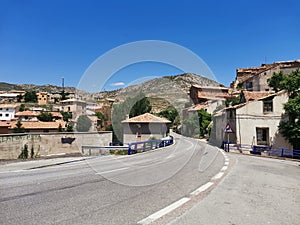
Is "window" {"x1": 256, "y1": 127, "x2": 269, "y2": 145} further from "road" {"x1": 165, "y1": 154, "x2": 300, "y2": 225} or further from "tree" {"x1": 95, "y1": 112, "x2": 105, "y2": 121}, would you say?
"tree" {"x1": 95, "y1": 112, "x2": 105, "y2": 121}

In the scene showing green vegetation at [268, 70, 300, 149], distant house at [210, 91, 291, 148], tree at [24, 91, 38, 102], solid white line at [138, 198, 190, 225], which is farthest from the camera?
tree at [24, 91, 38, 102]

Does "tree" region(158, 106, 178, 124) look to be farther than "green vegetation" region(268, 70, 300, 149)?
Yes

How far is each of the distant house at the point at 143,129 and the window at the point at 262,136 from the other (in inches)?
472

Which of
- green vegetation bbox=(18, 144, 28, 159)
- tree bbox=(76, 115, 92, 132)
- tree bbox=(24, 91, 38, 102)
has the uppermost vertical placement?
tree bbox=(24, 91, 38, 102)

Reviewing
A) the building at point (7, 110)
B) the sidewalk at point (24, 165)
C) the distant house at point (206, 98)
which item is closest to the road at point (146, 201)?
the sidewalk at point (24, 165)

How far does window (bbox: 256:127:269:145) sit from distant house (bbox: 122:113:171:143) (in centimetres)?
1200

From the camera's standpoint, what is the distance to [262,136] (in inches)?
949

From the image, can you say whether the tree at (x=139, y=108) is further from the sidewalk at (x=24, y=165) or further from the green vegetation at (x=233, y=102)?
the green vegetation at (x=233, y=102)

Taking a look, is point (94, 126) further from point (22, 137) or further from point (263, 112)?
point (263, 112)

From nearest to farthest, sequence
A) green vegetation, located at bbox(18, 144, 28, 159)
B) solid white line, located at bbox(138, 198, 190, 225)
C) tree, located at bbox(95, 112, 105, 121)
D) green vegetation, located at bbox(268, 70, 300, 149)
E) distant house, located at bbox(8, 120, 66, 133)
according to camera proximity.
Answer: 1. solid white line, located at bbox(138, 198, 190, 225)
2. green vegetation, located at bbox(18, 144, 28, 159)
3. green vegetation, located at bbox(268, 70, 300, 149)
4. tree, located at bbox(95, 112, 105, 121)
5. distant house, located at bbox(8, 120, 66, 133)

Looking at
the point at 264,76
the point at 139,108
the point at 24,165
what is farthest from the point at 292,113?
the point at 264,76

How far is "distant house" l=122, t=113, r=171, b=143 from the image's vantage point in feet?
99.6

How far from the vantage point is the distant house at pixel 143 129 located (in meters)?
30.4

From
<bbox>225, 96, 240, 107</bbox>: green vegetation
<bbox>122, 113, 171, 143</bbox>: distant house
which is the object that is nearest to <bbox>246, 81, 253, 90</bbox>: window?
<bbox>225, 96, 240, 107</bbox>: green vegetation
